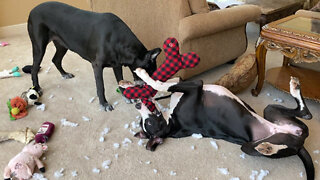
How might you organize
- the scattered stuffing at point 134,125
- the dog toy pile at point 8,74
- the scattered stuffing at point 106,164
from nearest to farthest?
the scattered stuffing at point 106,164 → the scattered stuffing at point 134,125 → the dog toy pile at point 8,74

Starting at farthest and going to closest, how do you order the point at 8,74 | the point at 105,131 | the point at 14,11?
the point at 14,11 < the point at 8,74 < the point at 105,131

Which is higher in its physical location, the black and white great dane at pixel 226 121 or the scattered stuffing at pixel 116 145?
the black and white great dane at pixel 226 121

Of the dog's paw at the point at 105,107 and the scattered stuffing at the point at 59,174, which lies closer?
the scattered stuffing at the point at 59,174

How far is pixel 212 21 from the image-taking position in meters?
2.22

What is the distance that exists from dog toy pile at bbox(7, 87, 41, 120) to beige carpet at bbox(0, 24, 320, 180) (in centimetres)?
4

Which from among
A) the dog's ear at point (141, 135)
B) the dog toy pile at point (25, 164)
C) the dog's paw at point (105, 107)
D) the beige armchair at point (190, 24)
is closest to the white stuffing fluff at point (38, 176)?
the dog toy pile at point (25, 164)

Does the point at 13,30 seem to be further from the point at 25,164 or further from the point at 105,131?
the point at 25,164

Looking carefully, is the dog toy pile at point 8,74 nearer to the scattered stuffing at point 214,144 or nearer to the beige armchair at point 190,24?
the beige armchair at point 190,24

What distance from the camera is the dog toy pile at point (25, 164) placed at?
4.71ft

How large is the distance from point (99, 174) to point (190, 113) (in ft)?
1.94

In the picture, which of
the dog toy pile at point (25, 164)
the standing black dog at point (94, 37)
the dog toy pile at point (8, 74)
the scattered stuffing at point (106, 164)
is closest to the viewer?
the dog toy pile at point (25, 164)

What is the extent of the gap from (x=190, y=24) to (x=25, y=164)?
141 cm

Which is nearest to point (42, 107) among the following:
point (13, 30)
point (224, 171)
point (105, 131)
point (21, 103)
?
point (21, 103)

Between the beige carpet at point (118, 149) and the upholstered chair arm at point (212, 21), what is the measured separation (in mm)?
555
